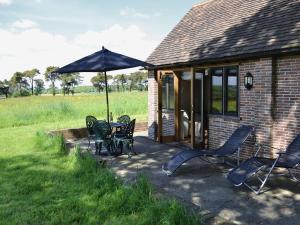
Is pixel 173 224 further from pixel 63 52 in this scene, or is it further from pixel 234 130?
pixel 63 52

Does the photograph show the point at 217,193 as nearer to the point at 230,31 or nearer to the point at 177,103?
the point at 230,31

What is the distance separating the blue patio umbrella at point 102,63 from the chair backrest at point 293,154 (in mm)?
5031

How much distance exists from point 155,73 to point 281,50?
595cm

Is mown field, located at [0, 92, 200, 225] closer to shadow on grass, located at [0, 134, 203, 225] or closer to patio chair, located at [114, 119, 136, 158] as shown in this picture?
shadow on grass, located at [0, 134, 203, 225]

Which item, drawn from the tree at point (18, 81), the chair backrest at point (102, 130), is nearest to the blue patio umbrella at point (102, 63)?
the chair backrest at point (102, 130)

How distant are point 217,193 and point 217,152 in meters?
1.90

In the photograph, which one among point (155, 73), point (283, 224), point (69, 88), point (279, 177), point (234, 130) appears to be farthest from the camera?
point (69, 88)

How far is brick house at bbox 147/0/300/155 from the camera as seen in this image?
8336 mm

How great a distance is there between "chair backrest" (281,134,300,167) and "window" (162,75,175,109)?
584 cm

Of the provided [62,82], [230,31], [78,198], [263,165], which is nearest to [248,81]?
[230,31]

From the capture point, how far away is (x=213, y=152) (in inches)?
339

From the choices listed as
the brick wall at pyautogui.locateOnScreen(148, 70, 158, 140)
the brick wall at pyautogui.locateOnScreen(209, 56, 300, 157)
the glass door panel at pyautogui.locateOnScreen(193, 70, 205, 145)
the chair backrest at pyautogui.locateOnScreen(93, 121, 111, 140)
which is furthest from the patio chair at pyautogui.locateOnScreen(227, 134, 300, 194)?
the brick wall at pyautogui.locateOnScreen(148, 70, 158, 140)

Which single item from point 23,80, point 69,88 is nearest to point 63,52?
point 69,88

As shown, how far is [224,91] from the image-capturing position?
1018 centimetres
